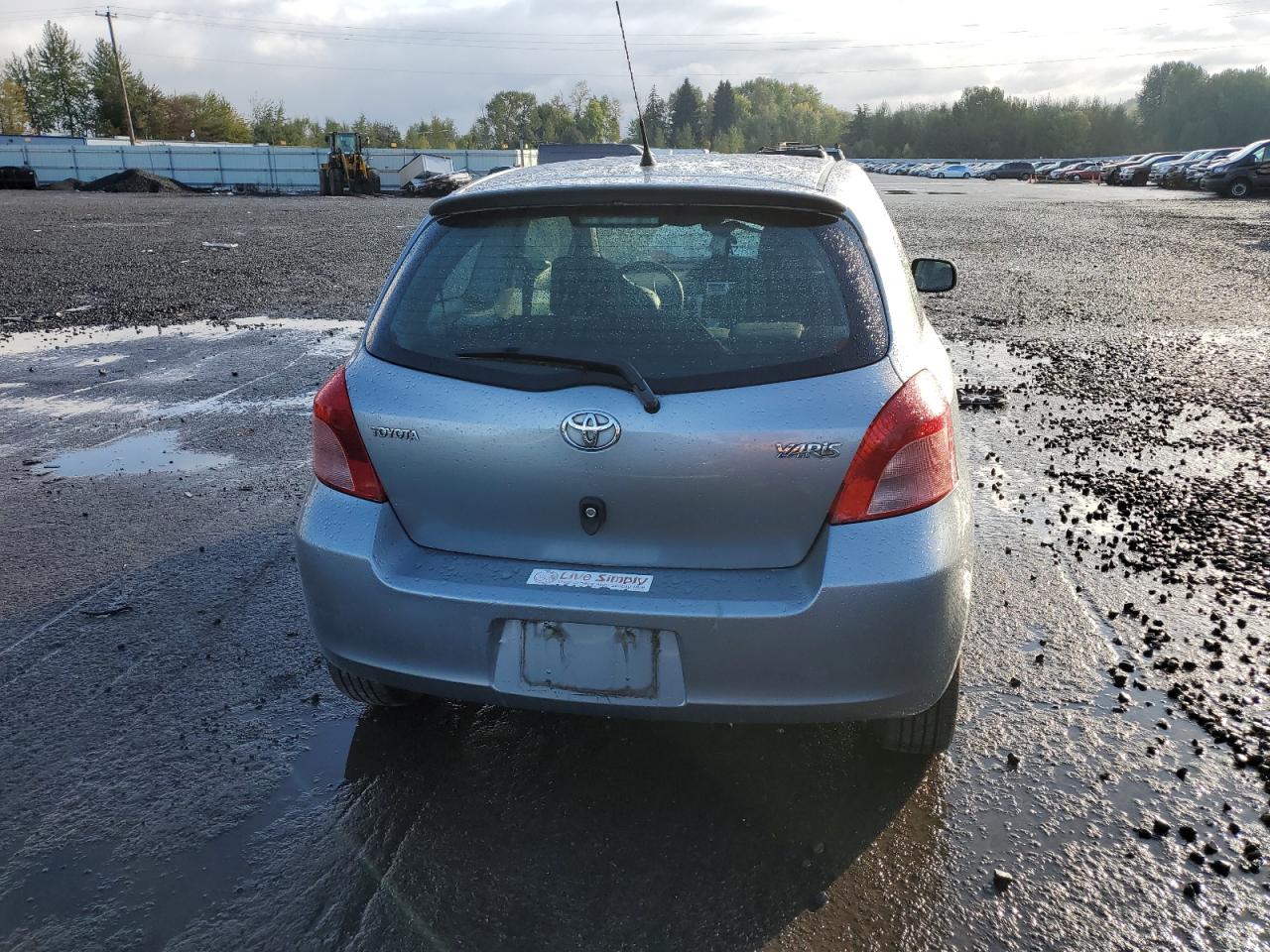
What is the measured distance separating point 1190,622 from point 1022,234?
767 inches

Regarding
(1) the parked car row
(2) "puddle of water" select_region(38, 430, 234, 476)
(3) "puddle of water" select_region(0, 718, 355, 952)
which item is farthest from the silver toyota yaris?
(1) the parked car row

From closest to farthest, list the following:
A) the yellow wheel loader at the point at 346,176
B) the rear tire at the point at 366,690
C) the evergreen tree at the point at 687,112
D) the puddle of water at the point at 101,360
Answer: the rear tire at the point at 366,690 < the puddle of water at the point at 101,360 < the yellow wheel loader at the point at 346,176 < the evergreen tree at the point at 687,112

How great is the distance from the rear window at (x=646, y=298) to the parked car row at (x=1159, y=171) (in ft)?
127

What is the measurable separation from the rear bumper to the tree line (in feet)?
241

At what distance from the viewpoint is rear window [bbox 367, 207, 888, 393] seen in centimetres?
257

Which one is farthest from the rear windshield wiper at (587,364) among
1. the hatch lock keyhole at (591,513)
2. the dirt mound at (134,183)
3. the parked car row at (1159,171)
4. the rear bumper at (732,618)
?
the dirt mound at (134,183)

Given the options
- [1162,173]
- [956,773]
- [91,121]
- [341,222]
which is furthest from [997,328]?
[91,121]

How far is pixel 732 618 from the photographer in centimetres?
243

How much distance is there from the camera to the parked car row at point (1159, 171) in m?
35.0

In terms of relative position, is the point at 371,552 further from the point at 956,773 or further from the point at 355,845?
the point at 956,773

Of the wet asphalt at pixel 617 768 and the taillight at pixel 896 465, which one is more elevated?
the taillight at pixel 896 465

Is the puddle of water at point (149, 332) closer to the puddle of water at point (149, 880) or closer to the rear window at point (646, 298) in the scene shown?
the rear window at point (646, 298)

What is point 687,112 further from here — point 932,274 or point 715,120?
point 932,274

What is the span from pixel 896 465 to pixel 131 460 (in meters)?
5.13
